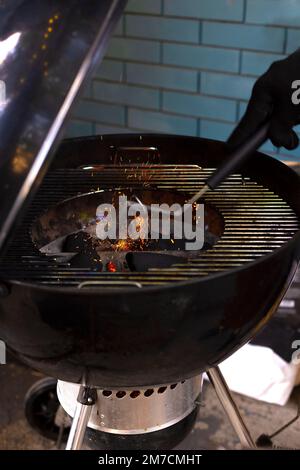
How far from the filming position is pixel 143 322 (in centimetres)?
86

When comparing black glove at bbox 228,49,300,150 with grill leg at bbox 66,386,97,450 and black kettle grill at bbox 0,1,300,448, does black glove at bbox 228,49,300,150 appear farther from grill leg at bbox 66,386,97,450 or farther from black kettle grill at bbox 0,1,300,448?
grill leg at bbox 66,386,97,450

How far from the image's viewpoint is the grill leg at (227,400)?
1233mm

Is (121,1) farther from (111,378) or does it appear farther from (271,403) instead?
(271,403)

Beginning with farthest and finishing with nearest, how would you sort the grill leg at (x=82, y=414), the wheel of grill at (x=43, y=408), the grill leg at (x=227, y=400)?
the wheel of grill at (x=43, y=408) → the grill leg at (x=227, y=400) → the grill leg at (x=82, y=414)

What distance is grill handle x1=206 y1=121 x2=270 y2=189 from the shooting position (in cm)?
114

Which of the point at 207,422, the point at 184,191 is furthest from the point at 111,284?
the point at 207,422

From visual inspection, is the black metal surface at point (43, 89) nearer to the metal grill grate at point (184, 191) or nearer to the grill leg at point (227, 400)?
the metal grill grate at point (184, 191)

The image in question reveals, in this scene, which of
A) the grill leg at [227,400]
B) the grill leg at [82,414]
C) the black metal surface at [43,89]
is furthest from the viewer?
the grill leg at [227,400]

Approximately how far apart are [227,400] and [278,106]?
23.9 inches

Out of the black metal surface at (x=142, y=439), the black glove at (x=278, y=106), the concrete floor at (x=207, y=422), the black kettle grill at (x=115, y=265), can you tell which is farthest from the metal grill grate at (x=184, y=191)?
the concrete floor at (x=207, y=422)

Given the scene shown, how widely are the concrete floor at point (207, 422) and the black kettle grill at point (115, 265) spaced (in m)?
0.47

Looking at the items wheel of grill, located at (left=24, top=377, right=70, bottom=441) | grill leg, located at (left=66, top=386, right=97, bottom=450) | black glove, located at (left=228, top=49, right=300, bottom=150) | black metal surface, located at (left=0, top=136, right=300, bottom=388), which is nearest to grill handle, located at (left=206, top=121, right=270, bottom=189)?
black glove, located at (left=228, top=49, right=300, bottom=150)

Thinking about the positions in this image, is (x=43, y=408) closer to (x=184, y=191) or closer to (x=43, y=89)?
(x=184, y=191)
